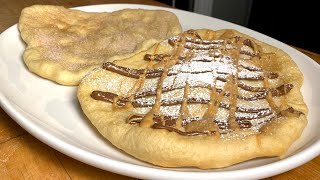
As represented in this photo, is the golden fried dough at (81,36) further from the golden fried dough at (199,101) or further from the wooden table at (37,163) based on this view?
the wooden table at (37,163)

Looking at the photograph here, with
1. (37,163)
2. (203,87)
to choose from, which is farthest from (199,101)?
(37,163)

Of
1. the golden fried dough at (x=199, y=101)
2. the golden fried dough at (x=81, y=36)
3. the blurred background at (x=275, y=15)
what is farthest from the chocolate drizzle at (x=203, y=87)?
the blurred background at (x=275, y=15)

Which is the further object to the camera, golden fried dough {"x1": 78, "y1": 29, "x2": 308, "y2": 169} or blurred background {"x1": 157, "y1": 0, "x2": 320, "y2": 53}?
blurred background {"x1": 157, "y1": 0, "x2": 320, "y2": 53}

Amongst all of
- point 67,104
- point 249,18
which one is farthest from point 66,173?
point 249,18

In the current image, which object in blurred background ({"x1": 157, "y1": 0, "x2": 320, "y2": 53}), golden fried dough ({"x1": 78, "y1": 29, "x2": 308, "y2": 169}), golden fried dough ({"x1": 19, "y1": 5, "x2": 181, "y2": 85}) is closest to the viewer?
golden fried dough ({"x1": 78, "y1": 29, "x2": 308, "y2": 169})

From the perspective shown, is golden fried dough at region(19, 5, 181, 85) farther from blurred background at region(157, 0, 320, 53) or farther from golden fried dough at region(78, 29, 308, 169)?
blurred background at region(157, 0, 320, 53)

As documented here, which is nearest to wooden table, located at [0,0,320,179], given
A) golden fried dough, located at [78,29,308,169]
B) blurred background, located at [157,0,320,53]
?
golden fried dough, located at [78,29,308,169]

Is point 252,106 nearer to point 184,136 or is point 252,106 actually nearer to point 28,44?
point 184,136
